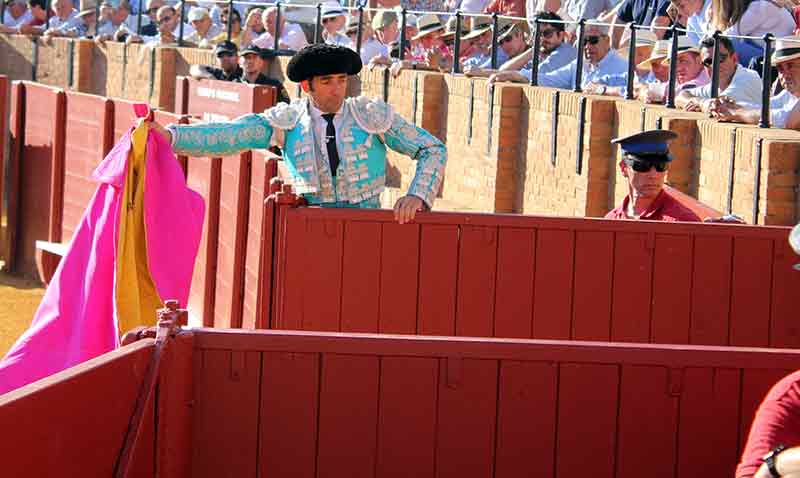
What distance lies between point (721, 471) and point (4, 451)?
1.75 meters

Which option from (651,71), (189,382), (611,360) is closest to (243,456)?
(189,382)

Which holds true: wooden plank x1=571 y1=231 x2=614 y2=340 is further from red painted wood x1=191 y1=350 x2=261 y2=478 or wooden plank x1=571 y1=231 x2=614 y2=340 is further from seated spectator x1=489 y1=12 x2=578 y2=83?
seated spectator x1=489 y1=12 x2=578 y2=83

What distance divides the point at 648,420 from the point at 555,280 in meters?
1.98

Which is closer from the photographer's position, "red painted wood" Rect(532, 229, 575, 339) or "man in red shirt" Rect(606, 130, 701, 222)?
"red painted wood" Rect(532, 229, 575, 339)

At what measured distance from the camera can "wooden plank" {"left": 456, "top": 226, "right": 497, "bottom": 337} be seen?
6.00 meters

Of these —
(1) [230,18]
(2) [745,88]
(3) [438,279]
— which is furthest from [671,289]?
(1) [230,18]

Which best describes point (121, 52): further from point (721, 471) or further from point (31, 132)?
point (721, 471)

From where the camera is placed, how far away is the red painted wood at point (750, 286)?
5945 mm

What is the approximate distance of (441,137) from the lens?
42.9 feet

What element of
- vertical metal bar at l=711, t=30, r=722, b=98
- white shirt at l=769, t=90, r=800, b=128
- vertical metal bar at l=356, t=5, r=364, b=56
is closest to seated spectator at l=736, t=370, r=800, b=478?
white shirt at l=769, t=90, r=800, b=128

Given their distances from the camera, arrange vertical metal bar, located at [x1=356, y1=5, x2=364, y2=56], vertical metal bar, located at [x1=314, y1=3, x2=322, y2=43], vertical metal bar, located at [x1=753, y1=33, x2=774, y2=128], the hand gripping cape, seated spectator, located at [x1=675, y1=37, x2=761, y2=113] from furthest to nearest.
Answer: vertical metal bar, located at [x1=314, y1=3, x2=322, y2=43] < vertical metal bar, located at [x1=356, y1=5, x2=364, y2=56] < seated spectator, located at [x1=675, y1=37, x2=761, y2=113] < vertical metal bar, located at [x1=753, y1=33, x2=774, y2=128] < the hand gripping cape

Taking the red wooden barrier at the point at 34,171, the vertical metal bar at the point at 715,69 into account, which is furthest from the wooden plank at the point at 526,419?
the red wooden barrier at the point at 34,171

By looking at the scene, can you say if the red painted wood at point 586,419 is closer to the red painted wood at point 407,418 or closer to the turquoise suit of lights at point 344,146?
the red painted wood at point 407,418

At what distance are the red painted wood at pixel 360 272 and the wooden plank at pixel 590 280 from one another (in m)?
0.70
